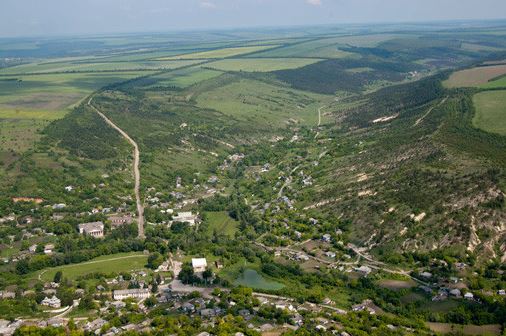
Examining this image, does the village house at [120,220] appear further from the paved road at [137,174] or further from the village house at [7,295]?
the village house at [7,295]

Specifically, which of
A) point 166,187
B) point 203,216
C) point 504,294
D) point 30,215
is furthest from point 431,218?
point 30,215

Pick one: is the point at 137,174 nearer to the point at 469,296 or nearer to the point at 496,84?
the point at 469,296

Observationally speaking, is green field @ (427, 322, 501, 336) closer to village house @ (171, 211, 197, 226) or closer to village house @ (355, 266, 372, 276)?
village house @ (355, 266, 372, 276)

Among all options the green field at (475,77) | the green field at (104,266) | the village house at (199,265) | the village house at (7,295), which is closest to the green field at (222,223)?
the village house at (199,265)

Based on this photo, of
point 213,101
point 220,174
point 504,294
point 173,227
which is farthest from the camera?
point 213,101

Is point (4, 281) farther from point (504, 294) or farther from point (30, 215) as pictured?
point (504, 294)
